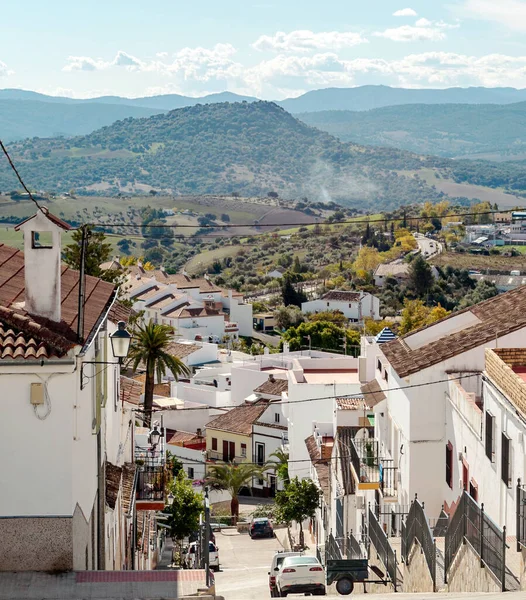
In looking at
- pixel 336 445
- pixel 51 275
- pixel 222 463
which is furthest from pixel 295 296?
pixel 51 275

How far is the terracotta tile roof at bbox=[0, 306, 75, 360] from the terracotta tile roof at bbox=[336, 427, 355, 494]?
52.8 ft

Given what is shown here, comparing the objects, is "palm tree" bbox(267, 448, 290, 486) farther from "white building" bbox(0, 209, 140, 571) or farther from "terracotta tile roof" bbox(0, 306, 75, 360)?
"terracotta tile roof" bbox(0, 306, 75, 360)

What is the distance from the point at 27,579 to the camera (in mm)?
12227

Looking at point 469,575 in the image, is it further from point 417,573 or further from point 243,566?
point 243,566

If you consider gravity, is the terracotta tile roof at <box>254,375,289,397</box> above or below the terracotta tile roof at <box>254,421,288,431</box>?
above

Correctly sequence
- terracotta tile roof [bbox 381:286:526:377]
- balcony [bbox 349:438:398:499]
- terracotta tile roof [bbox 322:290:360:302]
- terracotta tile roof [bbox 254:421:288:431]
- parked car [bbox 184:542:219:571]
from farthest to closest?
1. terracotta tile roof [bbox 322:290:360:302]
2. terracotta tile roof [bbox 254:421:288:431]
3. parked car [bbox 184:542:219:571]
4. balcony [bbox 349:438:398:499]
5. terracotta tile roof [bbox 381:286:526:377]

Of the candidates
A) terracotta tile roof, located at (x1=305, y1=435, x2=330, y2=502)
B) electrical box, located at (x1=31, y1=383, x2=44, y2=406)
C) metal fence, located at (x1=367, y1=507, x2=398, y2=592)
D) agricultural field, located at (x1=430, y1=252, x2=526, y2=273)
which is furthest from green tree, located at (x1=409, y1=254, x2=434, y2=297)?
electrical box, located at (x1=31, y1=383, x2=44, y2=406)

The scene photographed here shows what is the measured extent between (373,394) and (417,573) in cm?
1024

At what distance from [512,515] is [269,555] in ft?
85.4

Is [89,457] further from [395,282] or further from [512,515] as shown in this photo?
[395,282]

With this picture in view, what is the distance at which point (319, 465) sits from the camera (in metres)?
37.3

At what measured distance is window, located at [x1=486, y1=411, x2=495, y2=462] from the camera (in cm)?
1612

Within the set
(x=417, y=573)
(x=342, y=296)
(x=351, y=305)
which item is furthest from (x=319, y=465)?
(x=342, y=296)

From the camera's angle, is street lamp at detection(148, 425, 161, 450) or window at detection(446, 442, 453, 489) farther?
street lamp at detection(148, 425, 161, 450)
